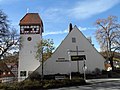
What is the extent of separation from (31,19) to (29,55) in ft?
30.0

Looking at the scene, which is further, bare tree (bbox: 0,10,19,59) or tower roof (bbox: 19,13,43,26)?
tower roof (bbox: 19,13,43,26)

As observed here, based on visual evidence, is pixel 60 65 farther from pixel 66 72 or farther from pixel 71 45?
pixel 71 45

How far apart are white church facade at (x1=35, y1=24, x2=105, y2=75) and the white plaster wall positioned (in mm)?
9445

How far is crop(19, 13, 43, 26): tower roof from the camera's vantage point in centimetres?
5531

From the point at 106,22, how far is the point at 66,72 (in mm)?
15406

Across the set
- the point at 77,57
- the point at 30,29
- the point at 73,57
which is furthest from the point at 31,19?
the point at 77,57

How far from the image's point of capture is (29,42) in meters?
55.1

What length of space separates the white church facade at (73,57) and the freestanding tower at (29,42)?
9512 mm

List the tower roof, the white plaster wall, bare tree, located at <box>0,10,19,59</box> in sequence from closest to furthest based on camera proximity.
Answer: bare tree, located at <box>0,10,19,59</box>, the white plaster wall, the tower roof

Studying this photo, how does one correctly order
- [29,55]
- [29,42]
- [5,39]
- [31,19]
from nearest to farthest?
[5,39] → [29,55] → [29,42] → [31,19]

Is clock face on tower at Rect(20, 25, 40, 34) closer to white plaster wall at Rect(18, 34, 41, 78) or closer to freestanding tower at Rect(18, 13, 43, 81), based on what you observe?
freestanding tower at Rect(18, 13, 43, 81)

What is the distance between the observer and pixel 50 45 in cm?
4206

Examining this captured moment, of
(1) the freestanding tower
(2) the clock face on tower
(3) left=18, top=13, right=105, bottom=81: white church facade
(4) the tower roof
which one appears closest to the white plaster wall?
(1) the freestanding tower

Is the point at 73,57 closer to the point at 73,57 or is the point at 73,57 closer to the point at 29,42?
the point at 73,57
